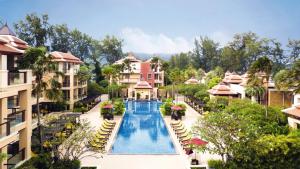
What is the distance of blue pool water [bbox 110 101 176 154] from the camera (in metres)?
25.8

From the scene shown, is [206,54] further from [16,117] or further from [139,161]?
[16,117]

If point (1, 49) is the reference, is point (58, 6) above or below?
above

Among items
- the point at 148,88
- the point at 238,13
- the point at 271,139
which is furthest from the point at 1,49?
the point at 238,13

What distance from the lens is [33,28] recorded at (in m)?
67.7

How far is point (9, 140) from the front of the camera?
17312 millimetres

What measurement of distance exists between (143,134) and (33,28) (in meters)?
45.6

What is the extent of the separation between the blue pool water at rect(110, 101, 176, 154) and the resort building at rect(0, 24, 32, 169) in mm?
→ 6782

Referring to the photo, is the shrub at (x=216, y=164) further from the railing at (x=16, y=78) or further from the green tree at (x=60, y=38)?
the green tree at (x=60, y=38)

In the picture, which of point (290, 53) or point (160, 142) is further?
point (290, 53)

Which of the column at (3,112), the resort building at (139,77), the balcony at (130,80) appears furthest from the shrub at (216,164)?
the balcony at (130,80)

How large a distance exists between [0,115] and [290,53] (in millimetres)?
75715

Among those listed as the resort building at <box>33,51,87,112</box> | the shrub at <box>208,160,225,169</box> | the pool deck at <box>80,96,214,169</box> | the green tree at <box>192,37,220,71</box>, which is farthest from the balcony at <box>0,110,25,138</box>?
the green tree at <box>192,37,220,71</box>

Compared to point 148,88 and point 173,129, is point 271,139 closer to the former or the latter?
point 173,129

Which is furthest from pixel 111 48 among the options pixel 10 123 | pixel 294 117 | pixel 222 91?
pixel 10 123
